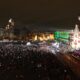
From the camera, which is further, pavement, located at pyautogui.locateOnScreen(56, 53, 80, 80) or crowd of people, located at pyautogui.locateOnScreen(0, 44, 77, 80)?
pavement, located at pyautogui.locateOnScreen(56, 53, 80, 80)

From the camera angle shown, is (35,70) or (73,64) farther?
(73,64)

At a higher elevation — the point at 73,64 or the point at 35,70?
the point at 73,64

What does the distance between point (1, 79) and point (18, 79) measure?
216 centimetres

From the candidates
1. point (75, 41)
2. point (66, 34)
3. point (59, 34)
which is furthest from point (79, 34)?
point (59, 34)

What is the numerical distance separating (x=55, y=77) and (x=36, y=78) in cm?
377

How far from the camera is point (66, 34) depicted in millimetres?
182750

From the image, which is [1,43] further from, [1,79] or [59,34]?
[1,79]

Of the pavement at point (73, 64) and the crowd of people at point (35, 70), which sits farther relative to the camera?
the pavement at point (73, 64)

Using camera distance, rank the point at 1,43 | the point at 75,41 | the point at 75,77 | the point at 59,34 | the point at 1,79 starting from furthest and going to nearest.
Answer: the point at 59,34 < the point at 1,43 < the point at 75,41 < the point at 1,79 < the point at 75,77

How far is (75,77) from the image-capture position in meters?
32.6

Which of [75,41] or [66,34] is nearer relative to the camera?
[75,41]

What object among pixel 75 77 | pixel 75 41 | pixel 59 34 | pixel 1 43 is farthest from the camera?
pixel 59 34

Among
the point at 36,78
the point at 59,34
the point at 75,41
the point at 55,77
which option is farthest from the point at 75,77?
the point at 59,34

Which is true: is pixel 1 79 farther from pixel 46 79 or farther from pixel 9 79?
pixel 46 79
